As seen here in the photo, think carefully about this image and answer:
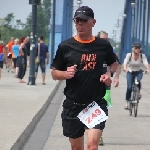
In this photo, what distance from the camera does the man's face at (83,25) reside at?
7500mm

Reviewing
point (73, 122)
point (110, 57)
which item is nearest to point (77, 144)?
point (73, 122)

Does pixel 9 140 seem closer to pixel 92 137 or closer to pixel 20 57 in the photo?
pixel 92 137

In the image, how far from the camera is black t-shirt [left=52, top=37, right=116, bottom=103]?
7.64 metres

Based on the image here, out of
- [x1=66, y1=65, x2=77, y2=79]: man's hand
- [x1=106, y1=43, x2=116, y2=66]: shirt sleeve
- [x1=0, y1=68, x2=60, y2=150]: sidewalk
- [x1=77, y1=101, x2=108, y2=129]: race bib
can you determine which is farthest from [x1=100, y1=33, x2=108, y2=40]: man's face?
[x1=66, y1=65, x2=77, y2=79]: man's hand

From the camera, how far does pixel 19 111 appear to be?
15.7 metres

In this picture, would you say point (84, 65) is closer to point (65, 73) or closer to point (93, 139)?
point (65, 73)

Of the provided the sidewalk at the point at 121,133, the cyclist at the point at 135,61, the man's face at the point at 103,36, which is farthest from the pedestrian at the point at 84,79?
the cyclist at the point at 135,61

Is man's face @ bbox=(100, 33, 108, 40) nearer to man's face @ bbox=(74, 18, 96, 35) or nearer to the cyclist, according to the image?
man's face @ bbox=(74, 18, 96, 35)

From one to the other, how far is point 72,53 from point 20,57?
2062 cm

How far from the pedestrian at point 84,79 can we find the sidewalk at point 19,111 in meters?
2.15

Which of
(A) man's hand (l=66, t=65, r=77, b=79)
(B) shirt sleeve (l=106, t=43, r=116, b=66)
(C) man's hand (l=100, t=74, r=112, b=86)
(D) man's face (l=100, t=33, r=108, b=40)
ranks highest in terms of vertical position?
(B) shirt sleeve (l=106, t=43, r=116, b=66)

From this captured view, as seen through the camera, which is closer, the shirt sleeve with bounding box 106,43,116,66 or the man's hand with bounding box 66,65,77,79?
the man's hand with bounding box 66,65,77,79

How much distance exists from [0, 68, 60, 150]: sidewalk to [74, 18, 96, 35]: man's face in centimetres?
267

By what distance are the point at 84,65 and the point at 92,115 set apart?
0.51 meters
